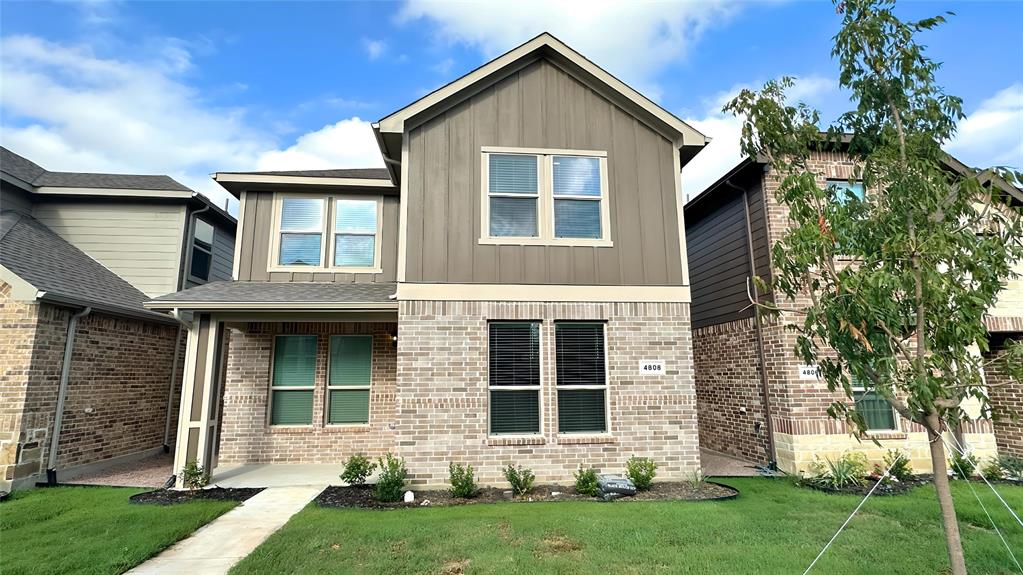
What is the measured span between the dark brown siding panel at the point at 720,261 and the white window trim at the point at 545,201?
350 centimetres

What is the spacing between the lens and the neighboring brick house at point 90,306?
26.7 ft

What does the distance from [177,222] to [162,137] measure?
828cm

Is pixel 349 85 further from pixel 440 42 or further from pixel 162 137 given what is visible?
pixel 162 137

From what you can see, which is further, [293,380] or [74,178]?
[74,178]

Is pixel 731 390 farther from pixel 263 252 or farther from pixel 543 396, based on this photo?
pixel 263 252

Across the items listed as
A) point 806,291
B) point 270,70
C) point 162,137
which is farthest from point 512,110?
point 162,137

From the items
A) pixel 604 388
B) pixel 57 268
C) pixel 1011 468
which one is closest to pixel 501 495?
pixel 604 388

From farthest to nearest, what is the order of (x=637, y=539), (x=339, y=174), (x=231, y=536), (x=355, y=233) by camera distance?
1. (x=339, y=174)
2. (x=355, y=233)
3. (x=231, y=536)
4. (x=637, y=539)

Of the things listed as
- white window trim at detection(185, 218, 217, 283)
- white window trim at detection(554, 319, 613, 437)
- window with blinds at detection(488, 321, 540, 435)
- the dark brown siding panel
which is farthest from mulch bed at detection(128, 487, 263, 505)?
the dark brown siding panel

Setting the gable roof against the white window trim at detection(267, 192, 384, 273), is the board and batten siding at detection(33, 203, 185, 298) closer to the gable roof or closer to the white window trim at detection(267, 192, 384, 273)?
the white window trim at detection(267, 192, 384, 273)

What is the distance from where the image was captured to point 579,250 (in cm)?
838

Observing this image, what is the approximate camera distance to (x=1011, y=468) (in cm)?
876

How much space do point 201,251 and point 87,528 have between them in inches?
330

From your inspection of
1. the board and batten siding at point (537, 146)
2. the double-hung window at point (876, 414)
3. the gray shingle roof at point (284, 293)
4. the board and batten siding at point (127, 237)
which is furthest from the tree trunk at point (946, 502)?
the board and batten siding at point (127, 237)
